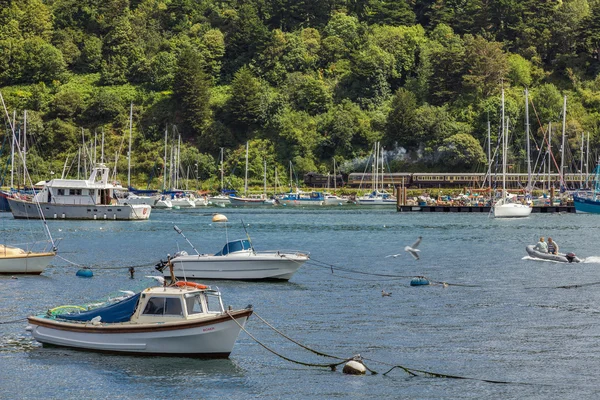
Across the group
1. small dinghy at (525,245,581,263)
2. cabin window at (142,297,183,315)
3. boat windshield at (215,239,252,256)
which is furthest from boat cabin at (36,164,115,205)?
cabin window at (142,297,183,315)

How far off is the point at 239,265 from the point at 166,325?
814 inches

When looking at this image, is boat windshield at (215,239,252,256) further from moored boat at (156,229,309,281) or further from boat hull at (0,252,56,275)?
boat hull at (0,252,56,275)

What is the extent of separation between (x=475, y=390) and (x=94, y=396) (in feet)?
42.5

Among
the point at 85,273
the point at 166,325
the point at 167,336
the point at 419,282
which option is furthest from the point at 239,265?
the point at 166,325

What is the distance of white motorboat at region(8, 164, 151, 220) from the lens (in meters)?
116

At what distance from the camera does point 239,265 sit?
194 feet

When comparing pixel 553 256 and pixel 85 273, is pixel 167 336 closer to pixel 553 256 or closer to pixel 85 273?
pixel 85 273

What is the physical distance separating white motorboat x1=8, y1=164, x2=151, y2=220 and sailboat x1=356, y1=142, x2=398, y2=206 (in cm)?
6017

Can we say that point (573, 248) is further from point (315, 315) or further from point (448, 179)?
point (448, 179)

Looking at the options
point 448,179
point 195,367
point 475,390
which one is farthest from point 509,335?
point 448,179

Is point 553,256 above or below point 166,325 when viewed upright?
below

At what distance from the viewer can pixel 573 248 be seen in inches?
3300

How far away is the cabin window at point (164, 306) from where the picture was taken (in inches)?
1528

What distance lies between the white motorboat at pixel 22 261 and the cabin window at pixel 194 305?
79.4ft
